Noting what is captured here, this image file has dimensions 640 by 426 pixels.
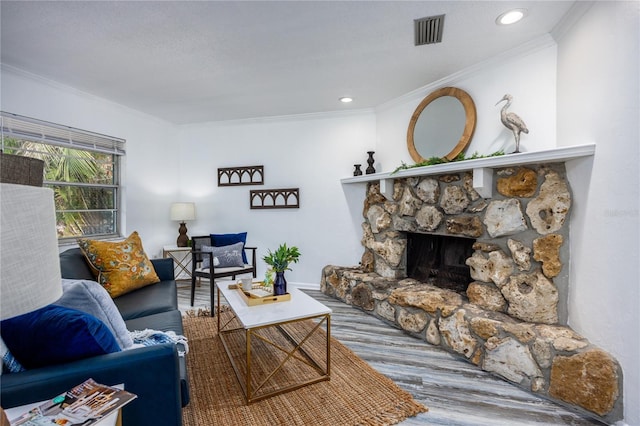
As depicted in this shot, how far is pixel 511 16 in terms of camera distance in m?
2.11

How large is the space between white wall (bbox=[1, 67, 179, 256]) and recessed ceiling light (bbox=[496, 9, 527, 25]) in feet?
12.9

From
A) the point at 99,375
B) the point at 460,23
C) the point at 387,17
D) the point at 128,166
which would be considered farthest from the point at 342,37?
the point at 128,166

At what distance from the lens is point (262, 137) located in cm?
448

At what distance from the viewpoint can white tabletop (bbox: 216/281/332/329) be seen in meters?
1.92

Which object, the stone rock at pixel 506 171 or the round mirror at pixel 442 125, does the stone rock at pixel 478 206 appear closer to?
the stone rock at pixel 506 171

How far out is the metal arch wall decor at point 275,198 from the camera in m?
4.37

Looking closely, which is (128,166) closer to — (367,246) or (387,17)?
(367,246)

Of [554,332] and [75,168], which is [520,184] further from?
[75,168]

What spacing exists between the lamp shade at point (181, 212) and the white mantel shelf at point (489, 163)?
2.69 m

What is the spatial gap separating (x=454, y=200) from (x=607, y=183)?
1.10 metres

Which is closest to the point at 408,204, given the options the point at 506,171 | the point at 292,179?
the point at 506,171

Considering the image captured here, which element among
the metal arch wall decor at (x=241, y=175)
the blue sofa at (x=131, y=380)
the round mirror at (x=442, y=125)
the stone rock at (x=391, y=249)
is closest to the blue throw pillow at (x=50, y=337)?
the blue sofa at (x=131, y=380)

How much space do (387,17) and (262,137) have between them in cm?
270

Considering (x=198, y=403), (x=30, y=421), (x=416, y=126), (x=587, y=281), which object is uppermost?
(x=416, y=126)
